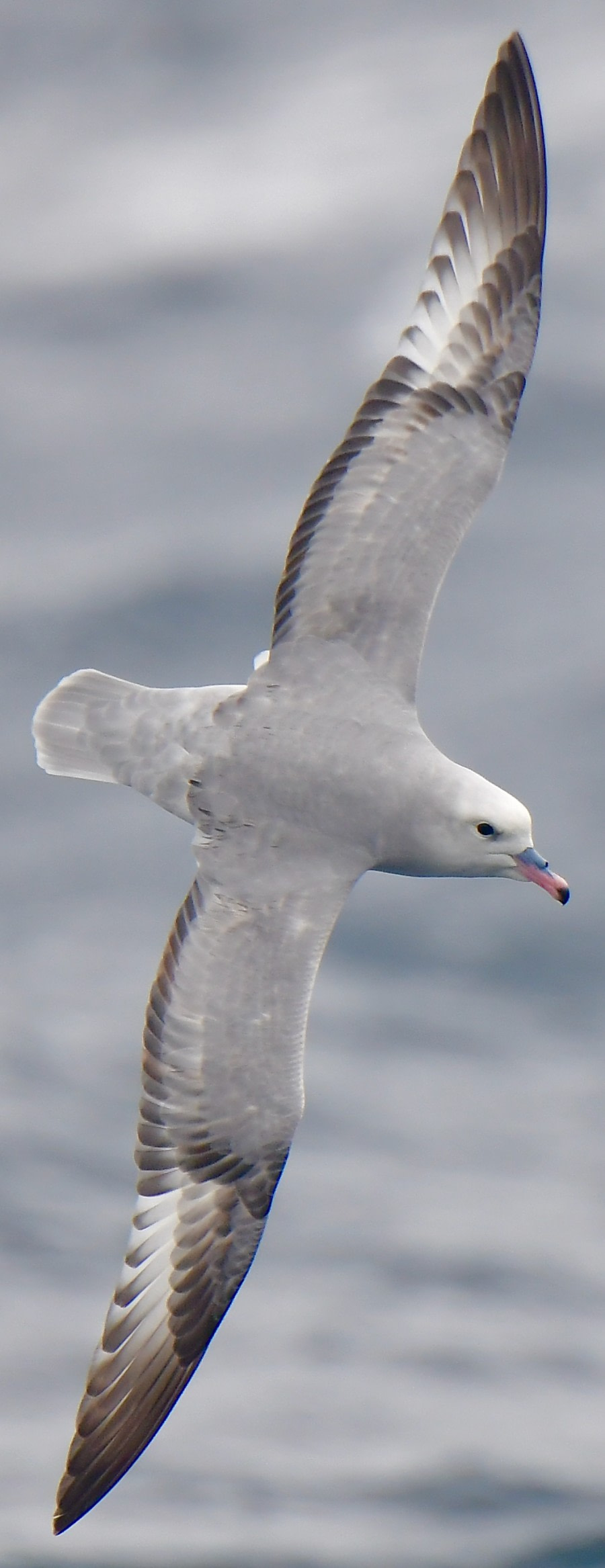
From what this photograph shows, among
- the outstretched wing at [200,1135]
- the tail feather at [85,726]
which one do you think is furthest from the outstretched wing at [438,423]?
the outstretched wing at [200,1135]

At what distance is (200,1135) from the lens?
7957 millimetres

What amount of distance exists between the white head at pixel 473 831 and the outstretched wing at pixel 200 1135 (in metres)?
0.36

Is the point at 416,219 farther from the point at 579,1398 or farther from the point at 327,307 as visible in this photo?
the point at 579,1398

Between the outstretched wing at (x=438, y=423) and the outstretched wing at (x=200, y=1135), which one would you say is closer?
the outstretched wing at (x=200, y=1135)

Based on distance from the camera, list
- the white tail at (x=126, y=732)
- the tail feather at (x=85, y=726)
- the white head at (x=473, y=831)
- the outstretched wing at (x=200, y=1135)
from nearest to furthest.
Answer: the outstretched wing at (x=200, y=1135) < the white head at (x=473, y=831) < the white tail at (x=126, y=732) < the tail feather at (x=85, y=726)

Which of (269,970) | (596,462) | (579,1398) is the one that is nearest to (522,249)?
(596,462)

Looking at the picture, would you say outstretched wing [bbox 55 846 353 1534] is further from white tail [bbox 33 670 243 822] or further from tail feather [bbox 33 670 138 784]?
tail feather [bbox 33 670 138 784]

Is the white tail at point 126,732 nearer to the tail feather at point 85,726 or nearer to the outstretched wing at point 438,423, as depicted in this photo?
the tail feather at point 85,726

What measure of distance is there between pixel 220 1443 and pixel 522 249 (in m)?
4.44

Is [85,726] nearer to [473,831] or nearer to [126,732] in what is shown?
[126,732]

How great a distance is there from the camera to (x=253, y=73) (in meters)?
11.5

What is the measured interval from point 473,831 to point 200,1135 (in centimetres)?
136

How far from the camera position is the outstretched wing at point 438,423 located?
333 inches

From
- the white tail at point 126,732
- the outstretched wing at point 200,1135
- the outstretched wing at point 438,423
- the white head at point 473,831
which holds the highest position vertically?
the outstretched wing at point 438,423
